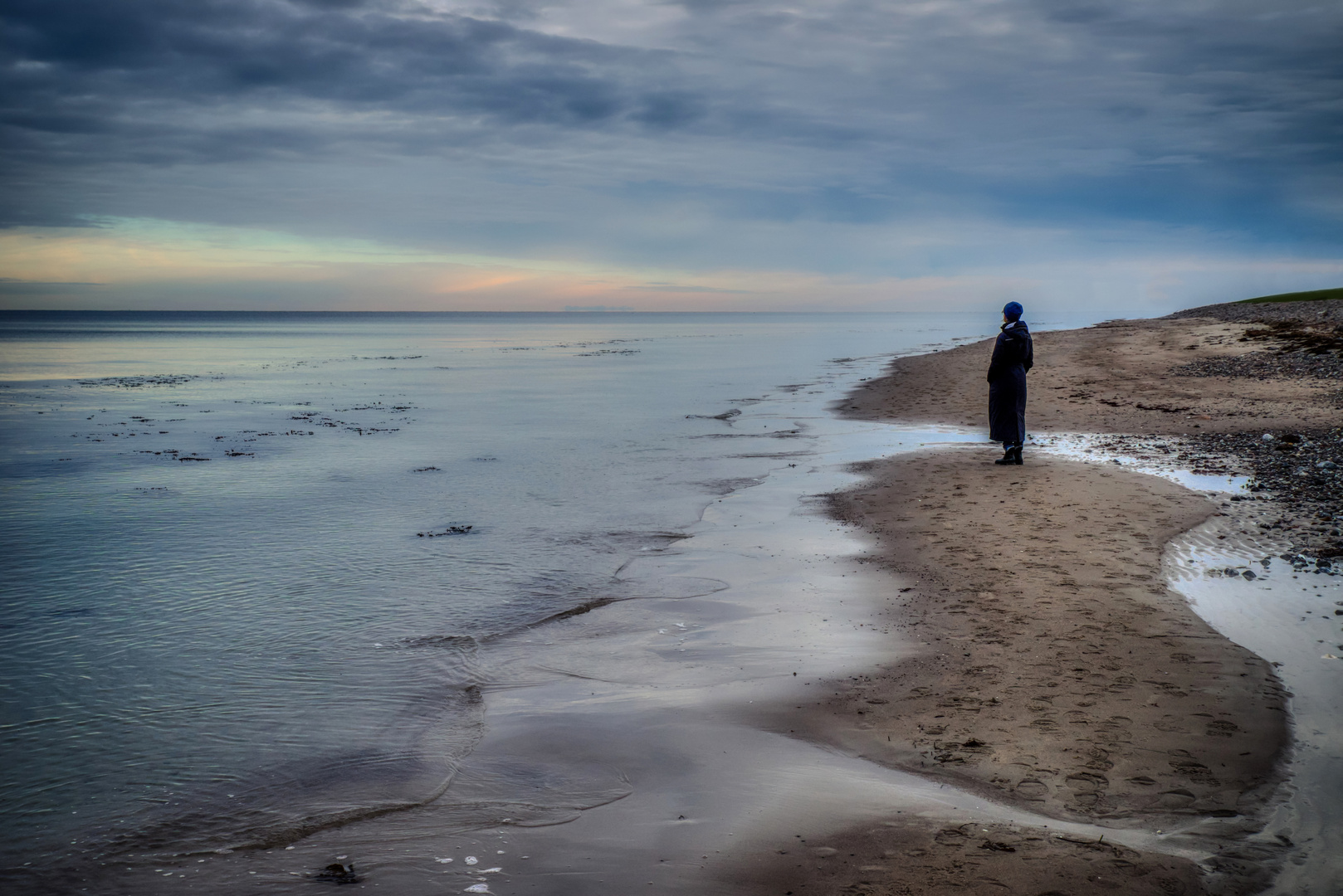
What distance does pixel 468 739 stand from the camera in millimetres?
5922

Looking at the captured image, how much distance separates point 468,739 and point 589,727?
854 millimetres

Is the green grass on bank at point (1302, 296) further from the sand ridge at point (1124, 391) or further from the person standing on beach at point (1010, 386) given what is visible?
the person standing on beach at point (1010, 386)

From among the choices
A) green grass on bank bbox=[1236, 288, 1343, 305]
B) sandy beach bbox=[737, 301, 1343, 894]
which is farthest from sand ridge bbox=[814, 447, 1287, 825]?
green grass on bank bbox=[1236, 288, 1343, 305]

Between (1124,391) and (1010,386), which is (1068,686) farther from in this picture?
(1124,391)

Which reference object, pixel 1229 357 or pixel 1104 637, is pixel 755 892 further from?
pixel 1229 357

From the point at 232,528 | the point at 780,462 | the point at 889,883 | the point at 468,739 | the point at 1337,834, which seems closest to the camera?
the point at 889,883

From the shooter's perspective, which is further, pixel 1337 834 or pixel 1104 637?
pixel 1104 637

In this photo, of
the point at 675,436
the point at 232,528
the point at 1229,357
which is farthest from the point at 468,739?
the point at 1229,357

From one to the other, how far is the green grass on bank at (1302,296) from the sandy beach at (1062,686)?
38581mm

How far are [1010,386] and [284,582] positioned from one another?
12031 mm

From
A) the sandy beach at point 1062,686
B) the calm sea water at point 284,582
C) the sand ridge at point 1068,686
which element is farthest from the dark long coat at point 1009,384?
the calm sea water at point 284,582

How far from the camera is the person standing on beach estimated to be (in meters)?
14.7

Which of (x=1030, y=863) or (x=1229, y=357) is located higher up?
(x=1229, y=357)

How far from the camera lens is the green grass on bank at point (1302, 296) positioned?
45463 mm
